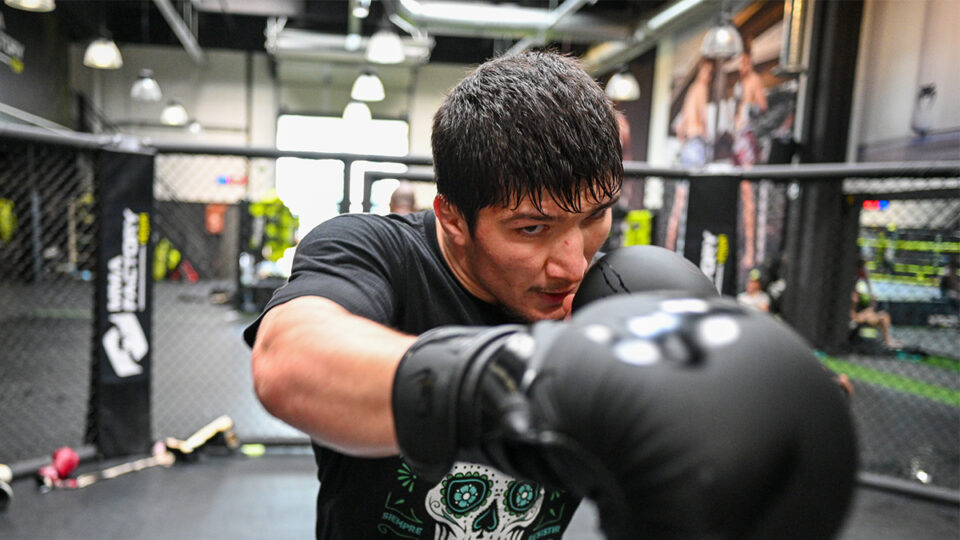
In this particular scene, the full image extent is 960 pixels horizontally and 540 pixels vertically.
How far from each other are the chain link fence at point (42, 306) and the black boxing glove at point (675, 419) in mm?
2814

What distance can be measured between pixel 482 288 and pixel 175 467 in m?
2.55

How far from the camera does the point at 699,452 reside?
0.41m

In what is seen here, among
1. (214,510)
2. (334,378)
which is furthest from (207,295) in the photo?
(334,378)

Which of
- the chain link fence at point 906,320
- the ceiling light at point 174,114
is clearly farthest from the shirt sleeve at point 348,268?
the ceiling light at point 174,114

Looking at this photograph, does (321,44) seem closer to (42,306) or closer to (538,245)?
(42,306)

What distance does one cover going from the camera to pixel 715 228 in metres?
3.08

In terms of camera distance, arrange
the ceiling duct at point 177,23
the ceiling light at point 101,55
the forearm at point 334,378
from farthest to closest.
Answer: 1. the ceiling duct at point 177,23
2. the ceiling light at point 101,55
3. the forearm at point 334,378

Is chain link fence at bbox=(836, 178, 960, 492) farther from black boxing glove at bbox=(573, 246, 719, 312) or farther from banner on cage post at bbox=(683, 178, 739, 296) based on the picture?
black boxing glove at bbox=(573, 246, 719, 312)

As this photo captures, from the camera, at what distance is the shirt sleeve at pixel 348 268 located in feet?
2.58

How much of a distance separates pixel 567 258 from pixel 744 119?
755 centimetres

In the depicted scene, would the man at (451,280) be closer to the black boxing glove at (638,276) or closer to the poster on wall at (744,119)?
the black boxing glove at (638,276)

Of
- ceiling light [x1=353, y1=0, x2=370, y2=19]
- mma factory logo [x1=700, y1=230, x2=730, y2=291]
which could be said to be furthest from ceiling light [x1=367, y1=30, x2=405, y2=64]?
mma factory logo [x1=700, y1=230, x2=730, y2=291]

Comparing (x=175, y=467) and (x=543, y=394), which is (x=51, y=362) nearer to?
(x=175, y=467)

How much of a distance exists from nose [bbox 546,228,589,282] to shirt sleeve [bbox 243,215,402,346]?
0.23 metres
